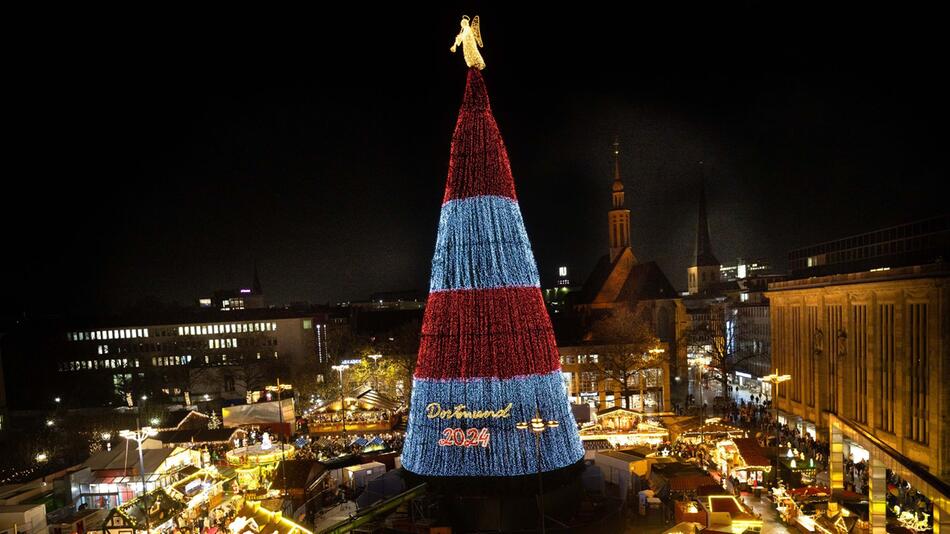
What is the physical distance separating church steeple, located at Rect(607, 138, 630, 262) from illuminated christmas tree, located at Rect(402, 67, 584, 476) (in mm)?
52032

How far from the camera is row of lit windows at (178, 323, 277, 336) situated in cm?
7788

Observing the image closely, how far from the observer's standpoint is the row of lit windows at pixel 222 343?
A: 78375 millimetres

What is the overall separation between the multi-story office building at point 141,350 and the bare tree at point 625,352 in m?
37.4

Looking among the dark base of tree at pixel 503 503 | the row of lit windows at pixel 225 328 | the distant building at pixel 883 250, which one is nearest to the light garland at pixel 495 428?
the dark base of tree at pixel 503 503

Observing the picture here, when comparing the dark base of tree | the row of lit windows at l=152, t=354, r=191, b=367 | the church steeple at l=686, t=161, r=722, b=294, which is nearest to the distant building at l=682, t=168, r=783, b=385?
the church steeple at l=686, t=161, r=722, b=294

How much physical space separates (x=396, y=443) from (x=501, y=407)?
17.6 meters

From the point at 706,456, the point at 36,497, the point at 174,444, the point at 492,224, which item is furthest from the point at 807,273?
the point at 36,497

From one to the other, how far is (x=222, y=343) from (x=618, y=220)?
176 ft

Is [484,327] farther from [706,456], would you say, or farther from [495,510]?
[706,456]

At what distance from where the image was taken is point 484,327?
18.1 m

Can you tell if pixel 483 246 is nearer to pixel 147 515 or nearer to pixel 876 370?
pixel 147 515

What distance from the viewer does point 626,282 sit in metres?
65.1

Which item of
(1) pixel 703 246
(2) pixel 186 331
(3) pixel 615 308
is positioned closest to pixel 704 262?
(1) pixel 703 246

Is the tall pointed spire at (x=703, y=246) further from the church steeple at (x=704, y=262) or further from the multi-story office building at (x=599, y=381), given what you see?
the multi-story office building at (x=599, y=381)
